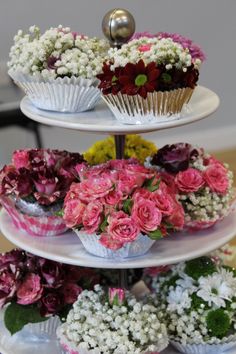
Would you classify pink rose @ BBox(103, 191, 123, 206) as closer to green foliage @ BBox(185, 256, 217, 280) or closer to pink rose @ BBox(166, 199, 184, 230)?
pink rose @ BBox(166, 199, 184, 230)

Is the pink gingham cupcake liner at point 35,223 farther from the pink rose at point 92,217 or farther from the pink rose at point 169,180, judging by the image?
the pink rose at point 169,180

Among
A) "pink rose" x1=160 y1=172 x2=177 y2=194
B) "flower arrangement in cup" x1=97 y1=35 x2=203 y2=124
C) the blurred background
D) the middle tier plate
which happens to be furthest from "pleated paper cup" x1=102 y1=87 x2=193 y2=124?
the blurred background

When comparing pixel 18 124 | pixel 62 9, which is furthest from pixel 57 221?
pixel 62 9

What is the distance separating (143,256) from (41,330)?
43 centimetres

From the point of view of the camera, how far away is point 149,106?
1.57 m

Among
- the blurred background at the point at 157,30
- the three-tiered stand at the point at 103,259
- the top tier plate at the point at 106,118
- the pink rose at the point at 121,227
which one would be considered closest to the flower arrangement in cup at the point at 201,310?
the three-tiered stand at the point at 103,259

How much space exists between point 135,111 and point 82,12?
248cm

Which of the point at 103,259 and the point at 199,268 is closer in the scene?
the point at 103,259

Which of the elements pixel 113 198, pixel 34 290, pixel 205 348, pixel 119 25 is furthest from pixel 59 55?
pixel 205 348

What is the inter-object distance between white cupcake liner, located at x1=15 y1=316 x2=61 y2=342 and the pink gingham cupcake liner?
0.26 meters

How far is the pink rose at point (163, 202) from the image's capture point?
5.16ft

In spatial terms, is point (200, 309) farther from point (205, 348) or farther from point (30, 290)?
point (30, 290)

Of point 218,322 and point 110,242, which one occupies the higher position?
point 110,242

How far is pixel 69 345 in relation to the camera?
1690 millimetres
